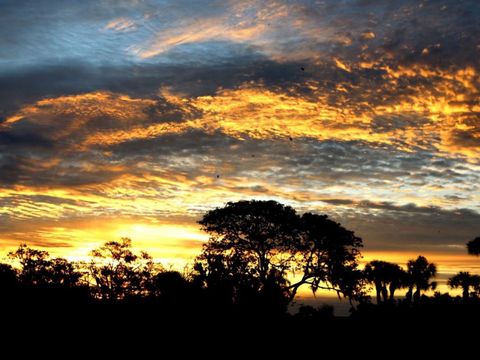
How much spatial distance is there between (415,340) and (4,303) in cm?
2345

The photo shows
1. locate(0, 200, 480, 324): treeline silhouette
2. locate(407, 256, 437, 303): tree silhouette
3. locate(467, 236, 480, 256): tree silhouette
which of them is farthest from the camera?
locate(407, 256, 437, 303): tree silhouette

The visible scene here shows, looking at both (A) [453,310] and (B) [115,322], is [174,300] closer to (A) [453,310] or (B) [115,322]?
(B) [115,322]

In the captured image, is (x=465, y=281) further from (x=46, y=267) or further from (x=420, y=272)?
(x=46, y=267)

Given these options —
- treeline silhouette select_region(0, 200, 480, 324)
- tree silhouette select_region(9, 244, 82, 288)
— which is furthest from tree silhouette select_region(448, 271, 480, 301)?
tree silhouette select_region(9, 244, 82, 288)

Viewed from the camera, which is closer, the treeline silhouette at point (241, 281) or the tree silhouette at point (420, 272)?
the treeline silhouette at point (241, 281)

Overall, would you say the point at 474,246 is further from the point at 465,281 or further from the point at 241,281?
the point at 241,281

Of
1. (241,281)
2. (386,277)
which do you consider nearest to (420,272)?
(386,277)

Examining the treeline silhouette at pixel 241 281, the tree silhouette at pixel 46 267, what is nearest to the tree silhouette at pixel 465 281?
the treeline silhouette at pixel 241 281

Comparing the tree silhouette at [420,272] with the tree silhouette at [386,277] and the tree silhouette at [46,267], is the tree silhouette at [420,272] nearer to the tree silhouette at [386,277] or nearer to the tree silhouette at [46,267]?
the tree silhouette at [386,277]

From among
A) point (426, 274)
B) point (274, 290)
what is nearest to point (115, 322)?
point (274, 290)

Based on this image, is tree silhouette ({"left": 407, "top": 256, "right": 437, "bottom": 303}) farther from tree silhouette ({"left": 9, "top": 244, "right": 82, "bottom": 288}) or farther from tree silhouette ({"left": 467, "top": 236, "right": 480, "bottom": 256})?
tree silhouette ({"left": 9, "top": 244, "right": 82, "bottom": 288})

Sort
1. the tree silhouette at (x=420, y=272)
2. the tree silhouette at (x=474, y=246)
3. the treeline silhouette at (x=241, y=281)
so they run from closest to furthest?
the treeline silhouette at (x=241, y=281)
the tree silhouette at (x=474, y=246)
the tree silhouette at (x=420, y=272)

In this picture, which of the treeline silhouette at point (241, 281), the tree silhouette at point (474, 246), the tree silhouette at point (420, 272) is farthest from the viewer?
the tree silhouette at point (420, 272)

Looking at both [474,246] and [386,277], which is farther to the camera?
[386,277]
